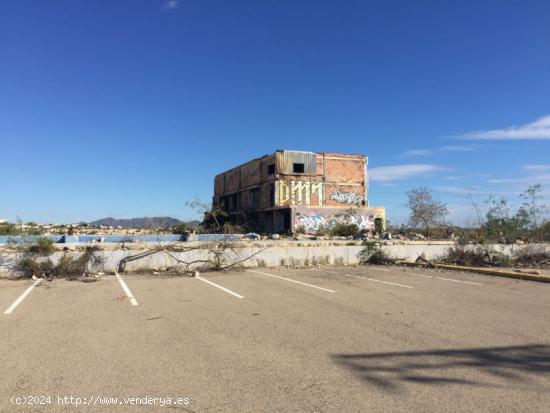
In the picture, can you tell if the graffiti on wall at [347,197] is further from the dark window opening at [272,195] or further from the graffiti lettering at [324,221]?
the dark window opening at [272,195]

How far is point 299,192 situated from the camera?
52062 millimetres

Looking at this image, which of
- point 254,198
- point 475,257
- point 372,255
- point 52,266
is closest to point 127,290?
point 52,266

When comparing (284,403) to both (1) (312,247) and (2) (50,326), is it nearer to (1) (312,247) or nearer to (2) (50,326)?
(2) (50,326)

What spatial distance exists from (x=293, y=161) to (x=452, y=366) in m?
47.1

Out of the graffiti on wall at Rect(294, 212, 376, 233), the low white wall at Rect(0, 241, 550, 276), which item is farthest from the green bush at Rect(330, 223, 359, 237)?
the low white wall at Rect(0, 241, 550, 276)

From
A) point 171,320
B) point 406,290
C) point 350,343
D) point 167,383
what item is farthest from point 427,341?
point 406,290

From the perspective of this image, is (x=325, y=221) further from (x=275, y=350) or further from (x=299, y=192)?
(x=275, y=350)

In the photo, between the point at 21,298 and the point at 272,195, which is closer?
the point at 21,298

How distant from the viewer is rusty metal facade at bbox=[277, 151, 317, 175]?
5181cm

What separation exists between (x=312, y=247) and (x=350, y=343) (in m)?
12.5

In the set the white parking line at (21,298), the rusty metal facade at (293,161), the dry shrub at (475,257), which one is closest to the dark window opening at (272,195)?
the rusty metal facade at (293,161)

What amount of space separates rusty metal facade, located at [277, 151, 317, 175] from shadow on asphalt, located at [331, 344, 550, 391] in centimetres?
4577

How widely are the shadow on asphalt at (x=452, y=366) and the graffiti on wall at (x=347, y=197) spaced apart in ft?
156

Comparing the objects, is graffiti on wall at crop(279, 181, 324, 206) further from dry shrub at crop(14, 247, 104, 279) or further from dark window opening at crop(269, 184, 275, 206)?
dry shrub at crop(14, 247, 104, 279)
